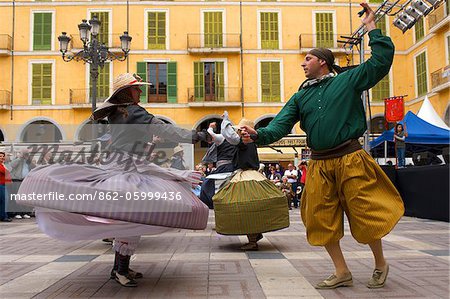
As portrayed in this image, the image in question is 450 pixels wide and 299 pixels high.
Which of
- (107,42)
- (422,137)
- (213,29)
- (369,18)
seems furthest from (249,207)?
(107,42)

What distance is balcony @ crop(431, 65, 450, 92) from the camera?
2292cm

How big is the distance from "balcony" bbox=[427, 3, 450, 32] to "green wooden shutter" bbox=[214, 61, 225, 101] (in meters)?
11.8

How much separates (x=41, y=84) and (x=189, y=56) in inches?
349

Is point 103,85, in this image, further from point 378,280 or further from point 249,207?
point 378,280

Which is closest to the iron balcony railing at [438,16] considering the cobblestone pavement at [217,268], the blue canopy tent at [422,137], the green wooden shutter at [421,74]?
the green wooden shutter at [421,74]

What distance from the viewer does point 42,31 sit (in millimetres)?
27328

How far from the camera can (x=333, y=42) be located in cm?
2791

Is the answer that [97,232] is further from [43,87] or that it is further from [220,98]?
[43,87]

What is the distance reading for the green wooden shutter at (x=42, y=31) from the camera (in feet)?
89.6

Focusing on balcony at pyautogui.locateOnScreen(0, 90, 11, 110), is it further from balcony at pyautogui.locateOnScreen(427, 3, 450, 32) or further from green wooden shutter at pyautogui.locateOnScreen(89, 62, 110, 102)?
balcony at pyautogui.locateOnScreen(427, 3, 450, 32)

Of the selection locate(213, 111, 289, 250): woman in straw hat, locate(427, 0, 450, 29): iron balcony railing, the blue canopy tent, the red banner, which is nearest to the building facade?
locate(427, 0, 450, 29): iron balcony railing

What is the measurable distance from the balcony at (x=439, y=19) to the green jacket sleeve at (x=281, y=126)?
22.5m

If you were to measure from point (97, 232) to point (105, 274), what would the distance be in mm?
879

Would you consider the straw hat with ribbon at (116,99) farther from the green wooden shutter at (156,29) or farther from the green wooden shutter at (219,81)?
the green wooden shutter at (156,29)
